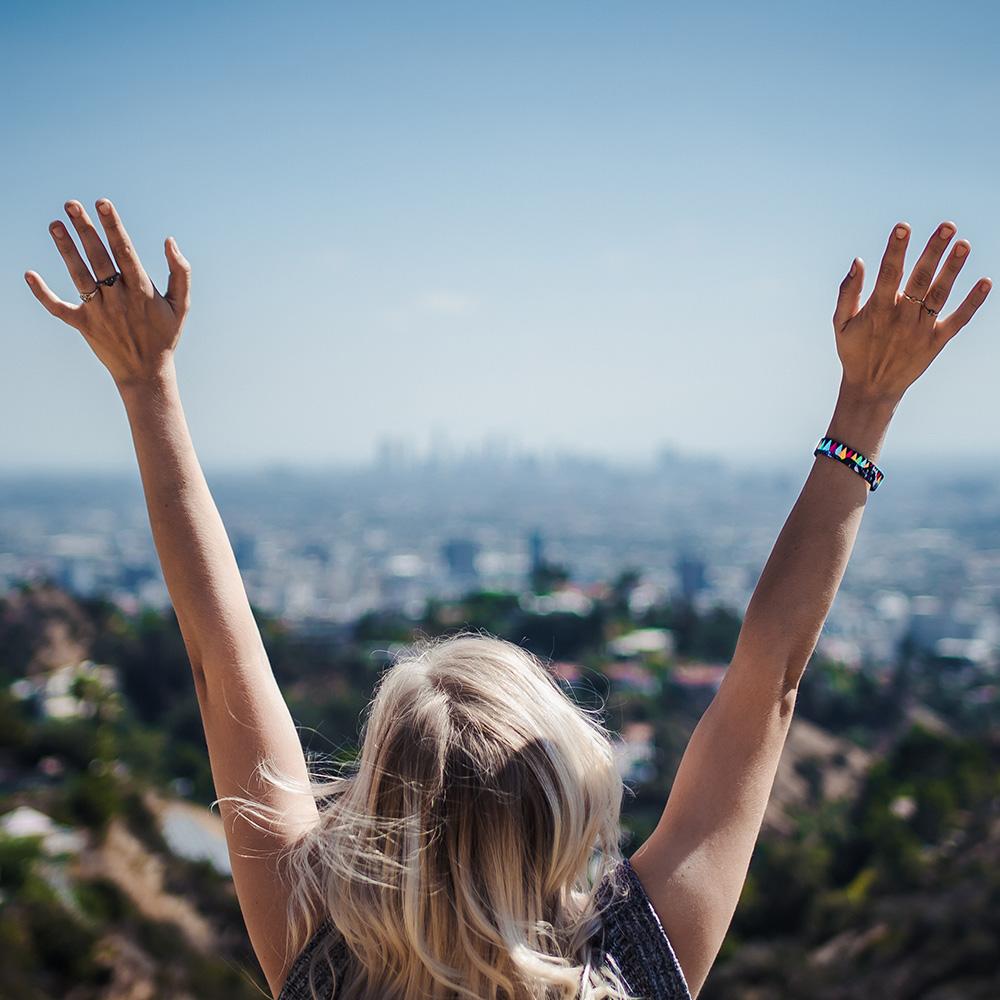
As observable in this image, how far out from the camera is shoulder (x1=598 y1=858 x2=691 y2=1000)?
866 millimetres

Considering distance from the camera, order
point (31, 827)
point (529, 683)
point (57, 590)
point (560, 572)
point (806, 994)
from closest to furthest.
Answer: point (529, 683) < point (31, 827) < point (806, 994) < point (57, 590) < point (560, 572)

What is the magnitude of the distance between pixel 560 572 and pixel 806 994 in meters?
27.6

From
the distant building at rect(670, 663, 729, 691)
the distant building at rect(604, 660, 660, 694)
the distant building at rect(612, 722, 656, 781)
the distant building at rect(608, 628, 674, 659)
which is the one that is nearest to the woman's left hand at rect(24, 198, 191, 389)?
the distant building at rect(612, 722, 656, 781)

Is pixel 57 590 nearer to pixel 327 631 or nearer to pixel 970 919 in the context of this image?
pixel 327 631

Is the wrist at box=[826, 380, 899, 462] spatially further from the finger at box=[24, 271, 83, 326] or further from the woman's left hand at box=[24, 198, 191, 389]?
the finger at box=[24, 271, 83, 326]

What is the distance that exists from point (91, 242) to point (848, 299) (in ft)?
2.54

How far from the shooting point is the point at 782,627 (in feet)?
3.17

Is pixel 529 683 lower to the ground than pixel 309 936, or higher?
higher

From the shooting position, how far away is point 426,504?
3420 inches

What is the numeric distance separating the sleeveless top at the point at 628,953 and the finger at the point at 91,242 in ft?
2.24

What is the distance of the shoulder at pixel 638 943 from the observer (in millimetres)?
866

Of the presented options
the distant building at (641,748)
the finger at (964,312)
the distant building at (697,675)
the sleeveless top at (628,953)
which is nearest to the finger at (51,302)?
the sleeveless top at (628,953)

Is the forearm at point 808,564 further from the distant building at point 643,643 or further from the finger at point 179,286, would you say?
the distant building at point 643,643

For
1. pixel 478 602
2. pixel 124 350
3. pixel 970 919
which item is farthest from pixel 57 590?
pixel 124 350
